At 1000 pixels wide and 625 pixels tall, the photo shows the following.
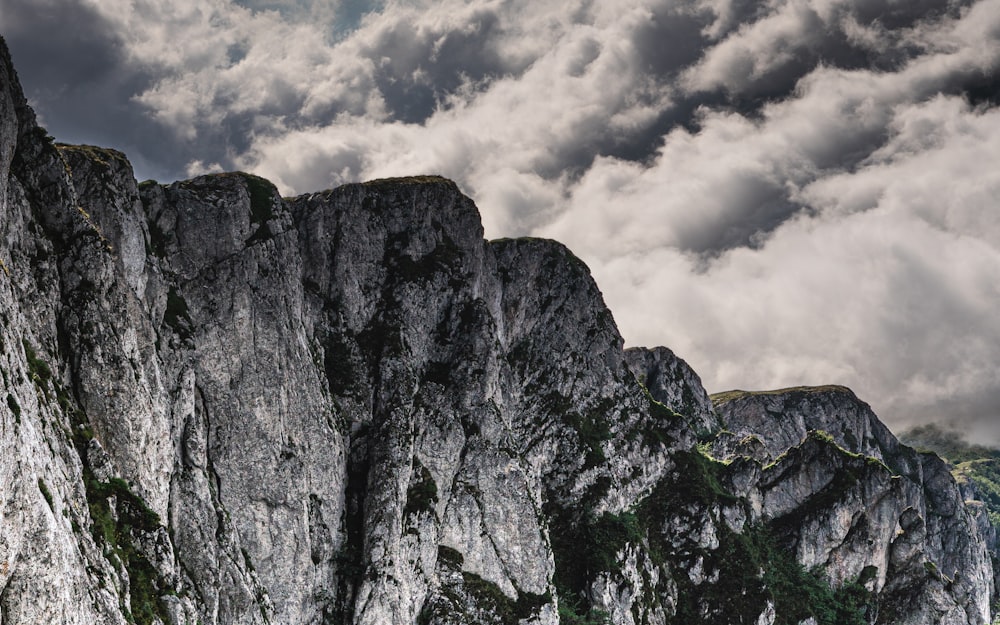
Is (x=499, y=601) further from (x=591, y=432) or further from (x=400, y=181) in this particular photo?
(x=400, y=181)

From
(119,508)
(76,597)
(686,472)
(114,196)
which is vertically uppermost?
(114,196)

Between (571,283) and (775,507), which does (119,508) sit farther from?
(775,507)

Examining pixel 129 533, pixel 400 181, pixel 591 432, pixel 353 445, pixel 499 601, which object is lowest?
pixel 499 601

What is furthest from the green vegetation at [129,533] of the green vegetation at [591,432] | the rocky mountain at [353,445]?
the green vegetation at [591,432]

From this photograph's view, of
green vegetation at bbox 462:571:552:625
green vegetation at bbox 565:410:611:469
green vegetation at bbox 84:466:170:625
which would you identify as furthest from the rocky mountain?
green vegetation at bbox 565:410:611:469

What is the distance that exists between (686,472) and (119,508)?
14017 cm

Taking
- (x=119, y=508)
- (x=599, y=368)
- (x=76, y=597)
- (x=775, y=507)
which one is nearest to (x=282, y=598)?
(x=119, y=508)

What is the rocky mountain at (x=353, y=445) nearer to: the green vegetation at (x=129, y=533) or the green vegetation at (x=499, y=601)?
the green vegetation at (x=129, y=533)

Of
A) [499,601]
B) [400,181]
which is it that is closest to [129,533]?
[499,601]

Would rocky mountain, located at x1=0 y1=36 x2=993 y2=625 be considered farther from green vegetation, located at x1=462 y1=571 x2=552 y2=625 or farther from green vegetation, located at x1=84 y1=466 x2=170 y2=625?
green vegetation, located at x1=462 y1=571 x2=552 y2=625

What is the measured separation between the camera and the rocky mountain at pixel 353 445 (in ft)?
225

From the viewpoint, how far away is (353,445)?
11900 cm

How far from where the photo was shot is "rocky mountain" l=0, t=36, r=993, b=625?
68.4 meters

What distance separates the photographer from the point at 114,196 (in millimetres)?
93938
